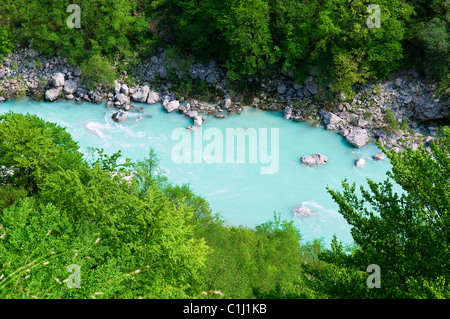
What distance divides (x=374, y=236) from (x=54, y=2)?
34.5m

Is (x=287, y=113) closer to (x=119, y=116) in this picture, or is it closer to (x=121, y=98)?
(x=119, y=116)

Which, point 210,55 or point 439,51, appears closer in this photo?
point 439,51

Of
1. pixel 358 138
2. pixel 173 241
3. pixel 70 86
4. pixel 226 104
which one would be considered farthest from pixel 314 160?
pixel 70 86

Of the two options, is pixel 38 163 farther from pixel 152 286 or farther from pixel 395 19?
pixel 395 19

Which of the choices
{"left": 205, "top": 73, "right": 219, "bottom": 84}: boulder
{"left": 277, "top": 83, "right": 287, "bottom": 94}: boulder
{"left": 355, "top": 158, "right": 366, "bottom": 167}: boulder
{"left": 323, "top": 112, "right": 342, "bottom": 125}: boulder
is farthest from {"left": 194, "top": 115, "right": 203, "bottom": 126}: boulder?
{"left": 355, "top": 158, "right": 366, "bottom": 167}: boulder

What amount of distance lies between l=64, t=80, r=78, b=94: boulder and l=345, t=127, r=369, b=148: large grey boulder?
22516 millimetres

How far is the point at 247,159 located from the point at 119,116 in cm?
1089

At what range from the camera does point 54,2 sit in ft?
126

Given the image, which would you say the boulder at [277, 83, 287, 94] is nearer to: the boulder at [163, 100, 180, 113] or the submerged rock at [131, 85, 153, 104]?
the boulder at [163, 100, 180, 113]

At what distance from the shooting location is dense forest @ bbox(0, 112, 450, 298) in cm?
1304

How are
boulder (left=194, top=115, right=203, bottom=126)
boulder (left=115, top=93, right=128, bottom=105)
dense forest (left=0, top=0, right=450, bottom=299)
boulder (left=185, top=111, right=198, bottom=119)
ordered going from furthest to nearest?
boulder (left=115, top=93, right=128, bottom=105) → boulder (left=185, top=111, right=198, bottom=119) → boulder (left=194, top=115, right=203, bottom=126) → dense forest (left=0, top=0, right=450, bottom=299)

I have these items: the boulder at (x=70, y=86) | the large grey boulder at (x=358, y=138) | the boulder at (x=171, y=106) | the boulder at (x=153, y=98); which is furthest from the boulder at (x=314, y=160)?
the boulder at (x=70, y=86)

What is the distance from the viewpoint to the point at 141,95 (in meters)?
38.2
